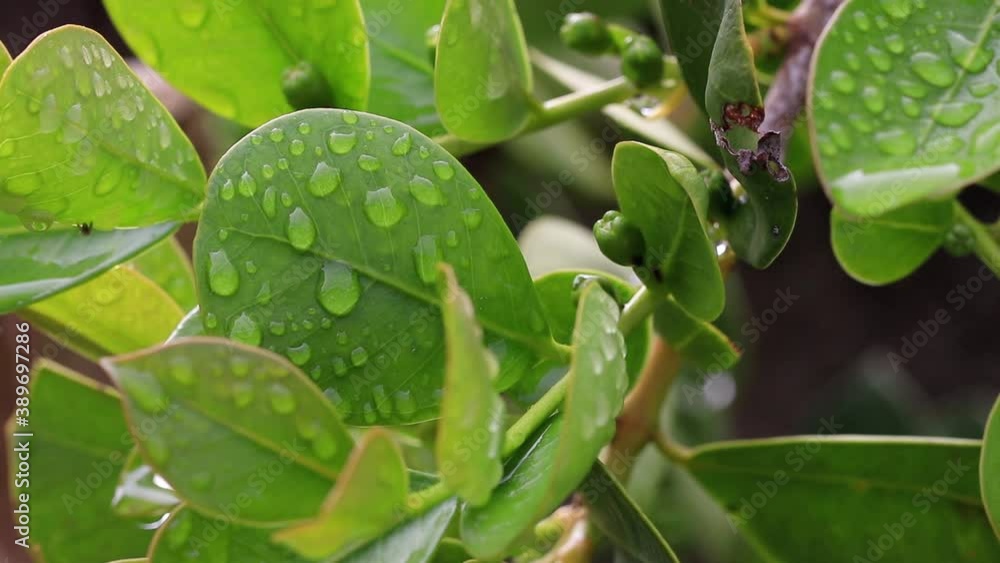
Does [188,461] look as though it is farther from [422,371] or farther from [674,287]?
[674,287]

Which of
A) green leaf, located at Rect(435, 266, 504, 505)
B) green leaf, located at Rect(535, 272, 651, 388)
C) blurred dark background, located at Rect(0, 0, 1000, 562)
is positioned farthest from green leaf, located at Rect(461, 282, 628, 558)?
blurred dark background, located at Rect(0, 0, 1000, 562)

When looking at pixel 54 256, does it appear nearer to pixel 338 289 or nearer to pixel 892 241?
pixel 338 289

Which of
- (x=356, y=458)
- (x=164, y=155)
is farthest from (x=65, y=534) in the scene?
(x=356, y=458)

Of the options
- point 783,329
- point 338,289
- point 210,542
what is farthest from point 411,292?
point 783,329

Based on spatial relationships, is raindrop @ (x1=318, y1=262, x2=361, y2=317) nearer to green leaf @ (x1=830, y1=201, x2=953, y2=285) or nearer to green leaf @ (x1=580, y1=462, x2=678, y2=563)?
green leaf @ (x1=580, y1=462, x2=678, y2=563)

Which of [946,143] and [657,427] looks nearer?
[946,143]

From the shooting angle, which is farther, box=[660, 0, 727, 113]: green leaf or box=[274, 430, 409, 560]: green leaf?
box=[660, 0, 727, 113]: green leaf
